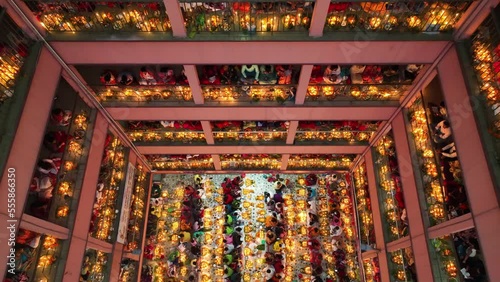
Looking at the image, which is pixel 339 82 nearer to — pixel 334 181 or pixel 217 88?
pixel 217 88

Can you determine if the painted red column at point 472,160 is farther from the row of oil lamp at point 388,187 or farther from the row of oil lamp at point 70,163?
the row of oil lamp at point 70,163

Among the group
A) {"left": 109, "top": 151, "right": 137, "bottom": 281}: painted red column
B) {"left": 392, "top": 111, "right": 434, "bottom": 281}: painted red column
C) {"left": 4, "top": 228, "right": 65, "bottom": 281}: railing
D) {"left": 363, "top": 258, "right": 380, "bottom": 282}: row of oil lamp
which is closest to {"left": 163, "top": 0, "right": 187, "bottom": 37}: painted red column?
{"left": 4, "top": 228, "right": 65, "bottom": 281}: railing

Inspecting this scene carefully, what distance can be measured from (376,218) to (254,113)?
15.3ft

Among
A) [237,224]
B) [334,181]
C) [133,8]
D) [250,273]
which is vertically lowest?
[250,273]

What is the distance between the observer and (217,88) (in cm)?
755

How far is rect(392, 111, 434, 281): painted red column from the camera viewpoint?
21.0ft

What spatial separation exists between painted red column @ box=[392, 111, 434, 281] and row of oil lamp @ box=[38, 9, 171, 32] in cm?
577

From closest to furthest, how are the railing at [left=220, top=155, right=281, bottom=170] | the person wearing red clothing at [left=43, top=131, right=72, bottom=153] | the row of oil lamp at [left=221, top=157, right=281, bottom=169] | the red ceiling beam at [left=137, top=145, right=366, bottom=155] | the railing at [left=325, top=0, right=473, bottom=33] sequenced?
the railing at [left=325, top=0, right=473, bottom=33], the person wearing red clothing at [left=43, top=131, right=72, bottom=153], the red ceiling beam at [left=137, top=145, right=366, bottom=155], the railing at [left=220, top=155, right=281, bottom=170], the row of oil lamp at [left=221, top=157, right=281, bottom=169]

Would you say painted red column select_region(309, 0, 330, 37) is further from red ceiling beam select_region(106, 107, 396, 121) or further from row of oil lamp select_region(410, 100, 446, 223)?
row of oil lamp select_region(410, 100, 446, 223)

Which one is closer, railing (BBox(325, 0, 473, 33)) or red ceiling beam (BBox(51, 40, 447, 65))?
railing (BBox(325, 0, 473, 33))

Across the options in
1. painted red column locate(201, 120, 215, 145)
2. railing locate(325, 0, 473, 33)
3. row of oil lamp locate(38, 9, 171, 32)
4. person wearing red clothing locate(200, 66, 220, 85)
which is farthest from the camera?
painted red column locate(201, 120, 215, 145)

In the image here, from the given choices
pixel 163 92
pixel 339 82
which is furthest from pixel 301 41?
pixel 163 92

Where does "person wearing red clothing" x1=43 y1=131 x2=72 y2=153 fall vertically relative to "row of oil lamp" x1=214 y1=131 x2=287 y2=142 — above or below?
below

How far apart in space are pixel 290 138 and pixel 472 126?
→ 5082 mm
